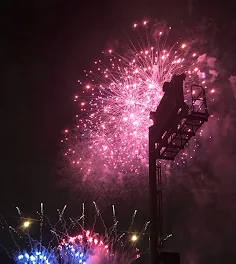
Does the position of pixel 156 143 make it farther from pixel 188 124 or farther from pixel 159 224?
pixel 159 224

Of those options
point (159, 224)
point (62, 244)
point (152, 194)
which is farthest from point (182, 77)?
point (62, 244)

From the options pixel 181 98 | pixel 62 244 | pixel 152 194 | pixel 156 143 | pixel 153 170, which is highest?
pixel 181 98

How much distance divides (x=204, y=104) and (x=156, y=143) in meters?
1.81

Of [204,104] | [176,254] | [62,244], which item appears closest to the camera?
[176,254]

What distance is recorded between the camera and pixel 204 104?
11547 mm

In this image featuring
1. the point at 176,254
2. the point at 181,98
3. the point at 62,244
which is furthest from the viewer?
the point at 62,244

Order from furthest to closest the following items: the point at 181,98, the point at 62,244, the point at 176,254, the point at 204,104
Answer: the point at 62,244 → the point at 204,104 → the point at 181,98 → the point at 176,254

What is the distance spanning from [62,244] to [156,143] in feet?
52.9

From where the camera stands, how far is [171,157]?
11930 millimetres

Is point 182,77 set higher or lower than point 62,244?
higher

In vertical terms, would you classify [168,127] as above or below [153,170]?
above

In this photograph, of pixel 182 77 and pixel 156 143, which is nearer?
pixel 182 77

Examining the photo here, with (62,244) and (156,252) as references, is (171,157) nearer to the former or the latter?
(156,252)

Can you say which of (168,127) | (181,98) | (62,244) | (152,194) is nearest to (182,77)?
(181,98)
